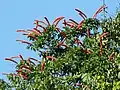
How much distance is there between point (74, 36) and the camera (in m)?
9.89

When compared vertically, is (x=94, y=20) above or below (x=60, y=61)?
above

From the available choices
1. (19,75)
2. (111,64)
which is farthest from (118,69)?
(19,75)

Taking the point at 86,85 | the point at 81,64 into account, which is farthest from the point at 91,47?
the point at 86,85

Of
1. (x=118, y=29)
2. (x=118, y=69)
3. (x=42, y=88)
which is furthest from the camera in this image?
(x=118, y=29)

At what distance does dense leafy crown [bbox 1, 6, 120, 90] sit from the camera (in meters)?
8.41

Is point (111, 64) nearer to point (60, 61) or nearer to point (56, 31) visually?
point (60, 61)

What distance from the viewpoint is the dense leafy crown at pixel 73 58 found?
841cm

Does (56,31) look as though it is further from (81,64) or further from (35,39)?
(81,64)

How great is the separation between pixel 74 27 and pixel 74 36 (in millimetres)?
171

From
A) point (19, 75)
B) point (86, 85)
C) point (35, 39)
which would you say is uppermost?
point (35, 39)

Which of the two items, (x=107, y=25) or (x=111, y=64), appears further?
(x=107, y=25)

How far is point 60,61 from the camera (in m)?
9.28

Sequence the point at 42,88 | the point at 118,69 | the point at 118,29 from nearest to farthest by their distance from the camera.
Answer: the point at 118,69
the point at 42,88
the point at 118,29

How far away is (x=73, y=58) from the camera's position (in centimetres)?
933
